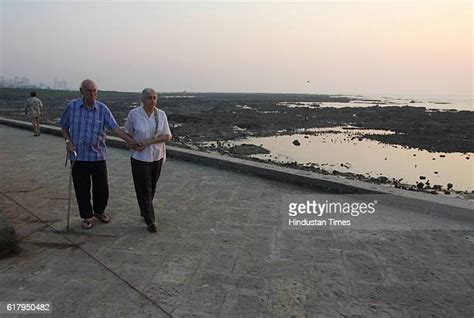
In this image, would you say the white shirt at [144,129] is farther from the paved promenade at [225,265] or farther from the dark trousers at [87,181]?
the paved promenade at [225,265]

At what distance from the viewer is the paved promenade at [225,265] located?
3.03 metres

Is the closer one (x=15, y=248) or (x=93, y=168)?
(x=15, y=248)

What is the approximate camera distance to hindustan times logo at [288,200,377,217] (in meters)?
5.38

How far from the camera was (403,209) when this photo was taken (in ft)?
18.0

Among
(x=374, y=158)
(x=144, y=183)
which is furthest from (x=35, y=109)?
(x=374, y=158)

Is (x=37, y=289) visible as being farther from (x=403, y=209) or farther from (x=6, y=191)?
(x=403, y=209)

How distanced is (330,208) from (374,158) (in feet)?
31.4

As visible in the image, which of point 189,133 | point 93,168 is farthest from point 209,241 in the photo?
point 189,133

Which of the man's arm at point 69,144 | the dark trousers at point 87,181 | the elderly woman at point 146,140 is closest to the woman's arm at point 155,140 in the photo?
the elderly woman at point 146,140

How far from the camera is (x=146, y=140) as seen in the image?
4.38 m

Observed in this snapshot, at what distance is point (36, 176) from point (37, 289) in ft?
14.7

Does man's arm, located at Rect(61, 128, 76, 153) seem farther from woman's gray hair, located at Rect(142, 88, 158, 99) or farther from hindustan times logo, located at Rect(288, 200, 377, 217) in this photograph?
hindustan times logo, located at Rect(288, 200, 377, 217)

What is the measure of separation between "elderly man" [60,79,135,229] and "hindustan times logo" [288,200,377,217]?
7.72ft

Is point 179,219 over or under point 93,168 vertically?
under
